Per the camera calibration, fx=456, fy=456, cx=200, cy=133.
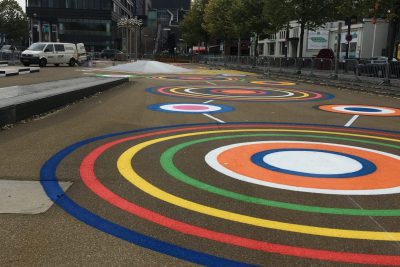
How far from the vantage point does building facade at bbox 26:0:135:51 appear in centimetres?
8894

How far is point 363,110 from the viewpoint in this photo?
1407 cm

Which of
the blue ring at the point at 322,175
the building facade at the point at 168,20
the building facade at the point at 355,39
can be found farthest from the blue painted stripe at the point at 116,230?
the building facade at the point at 168,20

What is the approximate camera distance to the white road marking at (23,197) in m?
4.62

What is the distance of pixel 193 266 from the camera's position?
3562mm

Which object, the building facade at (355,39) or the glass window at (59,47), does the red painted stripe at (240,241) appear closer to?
the glass window at (59,47)

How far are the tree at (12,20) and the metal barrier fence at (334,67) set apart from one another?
222ft

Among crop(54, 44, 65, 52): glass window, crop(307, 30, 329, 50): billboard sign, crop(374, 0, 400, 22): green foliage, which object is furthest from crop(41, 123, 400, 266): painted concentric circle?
crop(307, 30, 329, 50): billboard sign

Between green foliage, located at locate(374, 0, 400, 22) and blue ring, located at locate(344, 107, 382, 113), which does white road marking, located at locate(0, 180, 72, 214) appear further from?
green foliage, located at locate(374, 0, 400, 22)

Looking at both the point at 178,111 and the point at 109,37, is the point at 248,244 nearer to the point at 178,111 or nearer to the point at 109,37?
the point at 178,111

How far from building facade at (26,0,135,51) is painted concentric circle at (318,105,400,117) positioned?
79.9 m

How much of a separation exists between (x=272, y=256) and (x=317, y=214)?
1199 millimetres

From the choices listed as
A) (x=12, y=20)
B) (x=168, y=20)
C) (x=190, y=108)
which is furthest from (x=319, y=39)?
(x=168, y=20)

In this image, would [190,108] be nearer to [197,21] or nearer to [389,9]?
[389,9]

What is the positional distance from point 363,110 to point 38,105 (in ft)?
31.0
